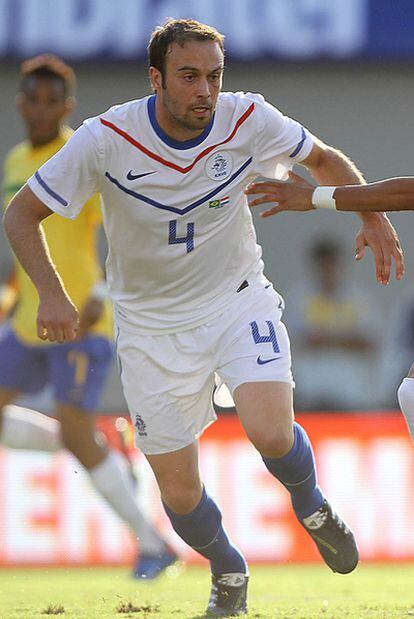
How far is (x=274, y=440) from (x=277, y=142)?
1333mm

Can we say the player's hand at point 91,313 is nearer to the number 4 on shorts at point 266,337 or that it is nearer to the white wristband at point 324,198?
the number 4 on shorts at point 266,337

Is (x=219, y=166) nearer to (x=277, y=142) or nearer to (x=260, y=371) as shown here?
(x=277, y=142)

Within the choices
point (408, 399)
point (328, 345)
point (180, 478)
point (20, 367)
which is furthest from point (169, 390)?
point (328, 345)

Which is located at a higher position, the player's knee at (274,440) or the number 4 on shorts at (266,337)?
the number 4 on shorts at (266,337)

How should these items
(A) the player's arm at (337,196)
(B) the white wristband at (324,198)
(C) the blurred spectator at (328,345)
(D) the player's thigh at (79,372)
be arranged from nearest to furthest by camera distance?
(A) the player's arm at (337,196)
(B) the white wristband at (324,198)
(D) the player's thigh at (79,372)
(C) the blurred spectator at (328,345)

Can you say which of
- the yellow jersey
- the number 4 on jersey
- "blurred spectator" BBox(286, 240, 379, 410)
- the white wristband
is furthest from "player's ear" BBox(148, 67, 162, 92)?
"blurred spectator" BBox(286, 240, 379, 410)

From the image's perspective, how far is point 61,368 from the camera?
8641 millimetres

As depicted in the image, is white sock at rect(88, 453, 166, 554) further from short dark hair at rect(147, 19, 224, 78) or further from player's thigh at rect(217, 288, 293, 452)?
short dark hair at rect(147, 19, 224, 78)

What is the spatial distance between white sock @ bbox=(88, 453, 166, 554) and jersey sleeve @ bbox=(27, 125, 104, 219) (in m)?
2.94

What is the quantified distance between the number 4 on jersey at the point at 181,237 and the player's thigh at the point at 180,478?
910mm

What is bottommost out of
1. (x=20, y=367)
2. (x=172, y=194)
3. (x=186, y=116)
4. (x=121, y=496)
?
(x=121, y=496)

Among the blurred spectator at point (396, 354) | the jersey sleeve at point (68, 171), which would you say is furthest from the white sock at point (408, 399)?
the blurred spectator at point (396, 354)

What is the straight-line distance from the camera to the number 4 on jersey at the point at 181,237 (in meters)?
6.26

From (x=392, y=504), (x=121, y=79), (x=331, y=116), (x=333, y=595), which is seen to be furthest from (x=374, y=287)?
(x=333, y=595)
